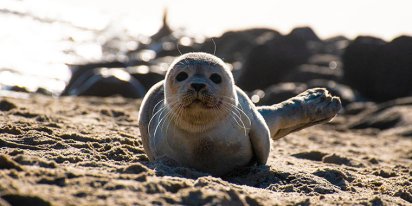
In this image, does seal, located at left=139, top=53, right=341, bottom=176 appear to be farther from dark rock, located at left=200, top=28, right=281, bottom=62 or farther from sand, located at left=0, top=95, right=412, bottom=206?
dark rock, located at left=200, top=28, right=281, bottom=62

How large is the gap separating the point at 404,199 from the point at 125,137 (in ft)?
9.29

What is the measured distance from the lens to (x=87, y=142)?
6.00 meters

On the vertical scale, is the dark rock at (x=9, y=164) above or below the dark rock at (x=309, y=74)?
above

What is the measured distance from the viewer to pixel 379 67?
17.5 m

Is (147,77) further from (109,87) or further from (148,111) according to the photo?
(148,111)

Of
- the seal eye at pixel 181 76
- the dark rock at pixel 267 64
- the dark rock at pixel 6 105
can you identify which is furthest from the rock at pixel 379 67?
the seal eye at pixel 181 76

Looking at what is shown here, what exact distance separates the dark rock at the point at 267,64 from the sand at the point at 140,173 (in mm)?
9962

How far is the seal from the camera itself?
16.9 feet

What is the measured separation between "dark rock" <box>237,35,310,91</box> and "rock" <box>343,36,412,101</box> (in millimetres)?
2079

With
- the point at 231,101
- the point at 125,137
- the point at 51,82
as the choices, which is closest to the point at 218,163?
the point at 231,101

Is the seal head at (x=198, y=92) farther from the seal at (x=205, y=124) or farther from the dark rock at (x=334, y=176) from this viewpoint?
the dark rock at (x=334, y=176)

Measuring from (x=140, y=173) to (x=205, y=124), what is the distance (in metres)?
1.18

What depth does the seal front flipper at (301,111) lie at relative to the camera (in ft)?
21.6

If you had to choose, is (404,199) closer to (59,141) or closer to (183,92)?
(183,92)
